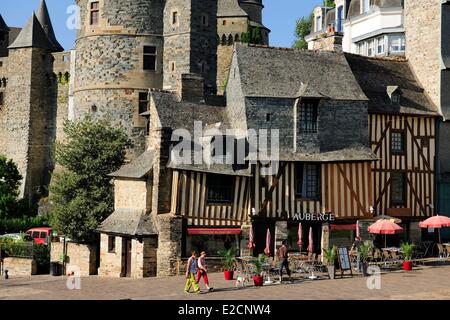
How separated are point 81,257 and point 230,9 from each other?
31111 mm

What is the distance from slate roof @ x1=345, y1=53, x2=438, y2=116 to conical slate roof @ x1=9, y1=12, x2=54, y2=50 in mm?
32525

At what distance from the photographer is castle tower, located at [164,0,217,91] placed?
43.1m

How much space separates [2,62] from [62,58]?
609 centimetres

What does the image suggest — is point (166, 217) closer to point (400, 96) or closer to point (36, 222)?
point (400, 96)

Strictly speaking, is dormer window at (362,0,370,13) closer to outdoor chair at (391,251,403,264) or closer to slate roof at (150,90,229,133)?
slate roof at (150,90,229,133)

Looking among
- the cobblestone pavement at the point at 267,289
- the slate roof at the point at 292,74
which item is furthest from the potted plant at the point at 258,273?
the slate roof at the point at 292,74

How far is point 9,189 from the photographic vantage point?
187 ft

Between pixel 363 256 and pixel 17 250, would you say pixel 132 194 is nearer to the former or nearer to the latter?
pixel 17 250

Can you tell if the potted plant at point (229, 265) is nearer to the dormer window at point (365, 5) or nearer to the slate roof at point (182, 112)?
the slate roof at point (182, 112)

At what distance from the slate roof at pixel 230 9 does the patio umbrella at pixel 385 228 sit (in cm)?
3522

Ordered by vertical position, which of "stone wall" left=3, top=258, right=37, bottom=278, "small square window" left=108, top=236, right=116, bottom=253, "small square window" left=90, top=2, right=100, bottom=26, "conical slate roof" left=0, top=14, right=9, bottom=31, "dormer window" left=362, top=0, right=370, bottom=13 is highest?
"conical slate roof" left=0, top=14, right=9, bottom=31

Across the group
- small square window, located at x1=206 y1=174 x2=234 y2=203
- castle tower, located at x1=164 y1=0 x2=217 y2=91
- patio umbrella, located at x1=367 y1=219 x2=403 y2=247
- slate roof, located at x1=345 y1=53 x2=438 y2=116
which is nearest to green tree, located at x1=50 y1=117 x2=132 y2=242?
castle tower, located at x1=164 y1=0 x2=217 y2=91

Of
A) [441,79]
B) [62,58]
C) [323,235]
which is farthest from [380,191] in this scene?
[62,58]
